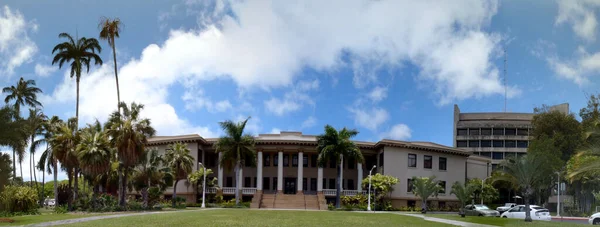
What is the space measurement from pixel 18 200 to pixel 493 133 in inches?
4098

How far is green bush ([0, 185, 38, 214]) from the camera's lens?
36.8 metres

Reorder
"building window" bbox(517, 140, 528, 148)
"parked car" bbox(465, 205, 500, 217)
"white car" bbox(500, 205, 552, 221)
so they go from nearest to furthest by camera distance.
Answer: "white car" bbox(500, 205, 552, 221), "parked car" bbox(465, 205, 500, 217), "building window" bbox(517, 140, 528, 148)

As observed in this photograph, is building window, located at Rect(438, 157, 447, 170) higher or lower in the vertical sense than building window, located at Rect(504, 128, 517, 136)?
lower

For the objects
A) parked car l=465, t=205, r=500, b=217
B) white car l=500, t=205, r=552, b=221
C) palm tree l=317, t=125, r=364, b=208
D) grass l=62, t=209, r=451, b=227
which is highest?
palm tree l=317, t=125, r=364, b=208

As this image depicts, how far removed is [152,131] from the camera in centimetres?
5238

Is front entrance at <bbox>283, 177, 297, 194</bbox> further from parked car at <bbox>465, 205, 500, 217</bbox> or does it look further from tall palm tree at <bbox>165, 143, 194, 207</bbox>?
parked car at <bbox>465, 205, 500, 217</bbox>

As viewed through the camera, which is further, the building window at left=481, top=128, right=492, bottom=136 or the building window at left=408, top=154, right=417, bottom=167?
the building window at left=481, top=128, right=492, bottom=136

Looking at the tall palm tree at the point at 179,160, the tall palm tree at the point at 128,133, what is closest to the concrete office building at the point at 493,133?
the tall palm tree at the point at 179,160

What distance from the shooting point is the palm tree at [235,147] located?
65.1 metres

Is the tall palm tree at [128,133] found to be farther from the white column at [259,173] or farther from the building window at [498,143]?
the building window at [498,143]

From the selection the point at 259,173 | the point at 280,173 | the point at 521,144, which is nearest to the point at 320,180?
the point at 280,173

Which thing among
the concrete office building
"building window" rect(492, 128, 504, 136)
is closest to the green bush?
the concrete office building

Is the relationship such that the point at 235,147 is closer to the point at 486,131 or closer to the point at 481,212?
the point at 481,212

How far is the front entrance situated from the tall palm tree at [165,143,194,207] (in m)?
16.0
